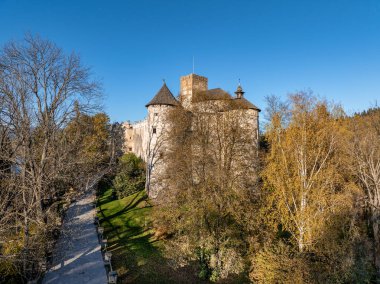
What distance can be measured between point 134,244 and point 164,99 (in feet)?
53.1

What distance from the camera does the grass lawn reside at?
1761cm

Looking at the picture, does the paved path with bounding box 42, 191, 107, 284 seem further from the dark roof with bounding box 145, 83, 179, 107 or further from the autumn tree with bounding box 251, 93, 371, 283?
the dark roof with bounding box 145, 83, 179, 107

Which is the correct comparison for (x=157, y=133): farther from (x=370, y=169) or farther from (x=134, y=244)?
(x=370, y=169)

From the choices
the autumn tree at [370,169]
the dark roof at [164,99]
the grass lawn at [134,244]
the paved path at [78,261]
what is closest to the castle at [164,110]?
the dark roof at [164,99]

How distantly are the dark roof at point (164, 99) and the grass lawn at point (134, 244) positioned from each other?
10.3 m

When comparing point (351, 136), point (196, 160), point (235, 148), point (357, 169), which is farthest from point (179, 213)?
point (351, 136)

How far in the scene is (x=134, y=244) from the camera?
22359mm

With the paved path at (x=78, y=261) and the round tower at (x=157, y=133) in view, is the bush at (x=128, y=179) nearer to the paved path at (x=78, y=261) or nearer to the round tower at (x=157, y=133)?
the round tower at (x=157, y=133)

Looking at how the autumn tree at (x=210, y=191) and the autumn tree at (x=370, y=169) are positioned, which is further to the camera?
the autumn tree at (x=370, y=169)

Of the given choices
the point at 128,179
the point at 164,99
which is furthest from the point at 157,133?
the point at 128,179

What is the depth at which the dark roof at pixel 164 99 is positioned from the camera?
3244 centimetres

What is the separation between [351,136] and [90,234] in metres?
21.1

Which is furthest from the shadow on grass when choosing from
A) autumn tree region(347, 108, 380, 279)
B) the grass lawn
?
autumn tree region(347, 108, 380, 279)

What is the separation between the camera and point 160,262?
19.5 m
